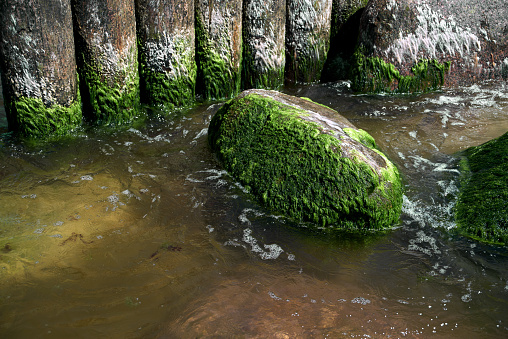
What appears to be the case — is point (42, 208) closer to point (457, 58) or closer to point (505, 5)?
point (457, 58)

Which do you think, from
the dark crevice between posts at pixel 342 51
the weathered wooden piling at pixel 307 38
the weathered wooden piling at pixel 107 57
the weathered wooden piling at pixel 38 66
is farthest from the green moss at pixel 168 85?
the dark crevice between posts at pixel 342 51

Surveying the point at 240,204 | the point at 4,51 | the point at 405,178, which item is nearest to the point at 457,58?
the point at 405,178

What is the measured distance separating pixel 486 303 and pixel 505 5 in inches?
240

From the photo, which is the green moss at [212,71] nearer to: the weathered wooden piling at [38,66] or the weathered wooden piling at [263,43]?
the weathered wooden piling at [263,43]

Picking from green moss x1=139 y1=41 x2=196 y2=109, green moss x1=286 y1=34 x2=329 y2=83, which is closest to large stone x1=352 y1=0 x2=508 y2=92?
green moss x1=286 y1=34 x2=329 y2=83

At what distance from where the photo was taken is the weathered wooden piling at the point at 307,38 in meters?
6.88

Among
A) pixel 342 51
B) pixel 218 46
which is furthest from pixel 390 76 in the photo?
pixel 218 46

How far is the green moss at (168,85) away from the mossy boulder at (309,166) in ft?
4.97

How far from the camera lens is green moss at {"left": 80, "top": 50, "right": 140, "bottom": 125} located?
5.24 metres

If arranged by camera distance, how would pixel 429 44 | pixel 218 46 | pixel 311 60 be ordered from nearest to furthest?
pixel 218 46, pixel 429 44, pixel 311 60

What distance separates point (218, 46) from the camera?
6.18 meters

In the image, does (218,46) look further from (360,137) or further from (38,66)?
(360,137)

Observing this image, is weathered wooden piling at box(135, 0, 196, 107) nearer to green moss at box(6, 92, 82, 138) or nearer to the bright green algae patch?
green moss at box(6, 92, 82, 138)

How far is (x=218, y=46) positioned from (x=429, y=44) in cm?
343
